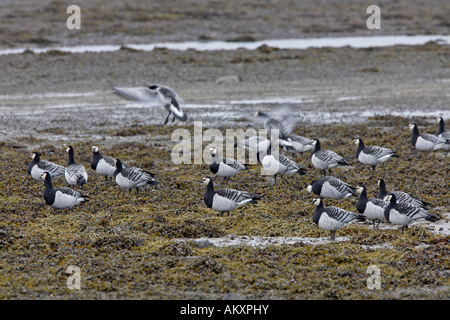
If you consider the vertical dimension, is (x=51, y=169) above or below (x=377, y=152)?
below

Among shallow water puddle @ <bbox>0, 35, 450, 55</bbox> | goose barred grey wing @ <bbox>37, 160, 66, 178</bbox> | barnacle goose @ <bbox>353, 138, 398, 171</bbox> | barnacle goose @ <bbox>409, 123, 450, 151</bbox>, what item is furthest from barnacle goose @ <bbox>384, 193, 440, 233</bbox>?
shallow water puddle @ <bbox>0, 35, 450, 55</bbox>

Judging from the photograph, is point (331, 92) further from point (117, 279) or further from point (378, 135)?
point (117, 279)

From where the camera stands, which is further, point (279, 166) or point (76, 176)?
point (279, 166)

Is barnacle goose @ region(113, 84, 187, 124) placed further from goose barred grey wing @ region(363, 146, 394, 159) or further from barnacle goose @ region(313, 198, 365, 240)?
barnacle goose @ region(313, 198, 365, 240)

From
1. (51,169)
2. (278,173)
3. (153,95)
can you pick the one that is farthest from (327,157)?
(51,169)

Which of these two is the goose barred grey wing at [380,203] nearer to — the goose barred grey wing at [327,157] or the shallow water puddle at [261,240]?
the shallow water puddle at [261,240]

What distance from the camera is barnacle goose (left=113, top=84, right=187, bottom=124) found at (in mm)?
14328

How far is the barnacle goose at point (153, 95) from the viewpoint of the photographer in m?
14.3

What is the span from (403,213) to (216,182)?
491 cm

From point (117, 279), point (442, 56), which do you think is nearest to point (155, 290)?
point (117, 279)

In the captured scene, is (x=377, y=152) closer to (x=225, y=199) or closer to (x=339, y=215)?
(x=339, y=215)

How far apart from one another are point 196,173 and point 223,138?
3.70 metres

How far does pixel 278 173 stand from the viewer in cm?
1316
